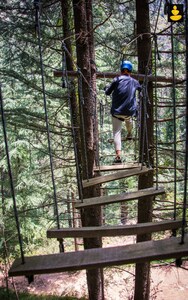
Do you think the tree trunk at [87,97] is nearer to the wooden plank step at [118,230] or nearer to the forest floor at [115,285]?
the wooden plank step at [118,230]

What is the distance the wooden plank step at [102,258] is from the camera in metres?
1.51

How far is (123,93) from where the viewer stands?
4.44 m

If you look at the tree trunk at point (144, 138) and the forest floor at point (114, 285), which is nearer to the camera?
the tree trunk at point (144, 138)

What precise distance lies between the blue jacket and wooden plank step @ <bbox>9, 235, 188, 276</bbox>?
3.00 metres

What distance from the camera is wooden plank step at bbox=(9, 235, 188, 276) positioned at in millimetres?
1507

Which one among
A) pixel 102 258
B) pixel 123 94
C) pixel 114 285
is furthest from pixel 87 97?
pixel 114 285

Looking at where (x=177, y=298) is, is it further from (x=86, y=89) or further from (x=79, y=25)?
(x=79, y=25)

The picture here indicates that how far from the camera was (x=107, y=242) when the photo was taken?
11930 mm

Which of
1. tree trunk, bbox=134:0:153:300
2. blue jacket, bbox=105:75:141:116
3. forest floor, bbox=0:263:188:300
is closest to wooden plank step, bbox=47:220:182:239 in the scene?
tree trunk, bbox=134:0:153:300

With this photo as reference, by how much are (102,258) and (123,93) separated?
3230 mm

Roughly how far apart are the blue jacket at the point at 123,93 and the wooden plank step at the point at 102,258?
9.83 ft

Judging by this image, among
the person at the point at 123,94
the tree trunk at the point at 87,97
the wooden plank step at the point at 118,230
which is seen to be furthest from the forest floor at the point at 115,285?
the wooden plank step at the point at 118,230

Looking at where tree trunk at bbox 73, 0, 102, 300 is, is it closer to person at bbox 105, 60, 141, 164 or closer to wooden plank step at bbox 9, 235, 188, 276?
person at bbox 105, 60, 141, 164

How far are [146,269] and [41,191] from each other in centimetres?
467
